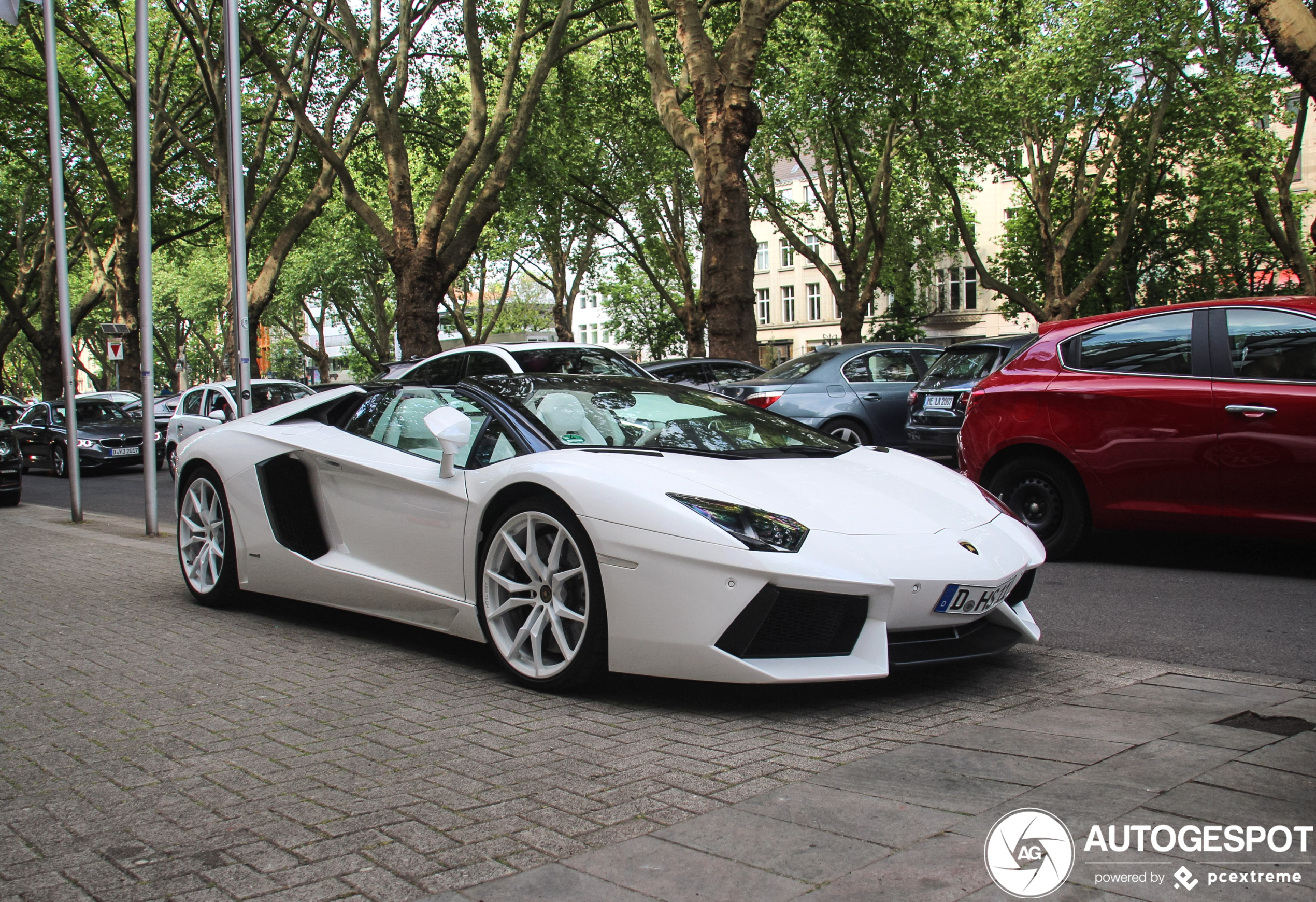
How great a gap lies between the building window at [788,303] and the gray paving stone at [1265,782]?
65.6 m

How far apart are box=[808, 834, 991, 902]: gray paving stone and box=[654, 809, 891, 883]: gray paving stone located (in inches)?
1.8

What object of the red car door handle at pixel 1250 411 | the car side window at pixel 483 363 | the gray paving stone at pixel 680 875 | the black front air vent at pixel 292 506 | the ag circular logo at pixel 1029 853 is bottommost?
the gray paving stone at pixel 680 875

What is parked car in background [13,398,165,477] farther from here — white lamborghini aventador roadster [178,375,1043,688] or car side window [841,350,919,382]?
white lamborghini aventador roadster [178,375,1043,688]

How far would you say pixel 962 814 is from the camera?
2.78m

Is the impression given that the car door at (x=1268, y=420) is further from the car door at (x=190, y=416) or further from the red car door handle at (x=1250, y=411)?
the car door at (x=190, y=416)

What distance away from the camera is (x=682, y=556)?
12.3ft

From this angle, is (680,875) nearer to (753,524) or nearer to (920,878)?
(920,878)

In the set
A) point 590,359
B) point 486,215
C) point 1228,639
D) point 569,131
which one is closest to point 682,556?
point 1228,639

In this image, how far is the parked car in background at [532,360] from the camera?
1118cm

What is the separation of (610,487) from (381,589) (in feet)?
4.72

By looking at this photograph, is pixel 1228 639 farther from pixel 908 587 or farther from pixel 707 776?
pixel 707 776

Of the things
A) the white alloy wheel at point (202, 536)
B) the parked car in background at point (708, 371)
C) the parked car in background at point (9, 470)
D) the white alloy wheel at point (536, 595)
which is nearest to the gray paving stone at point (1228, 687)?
the white alloy wheel at point (536, 595)

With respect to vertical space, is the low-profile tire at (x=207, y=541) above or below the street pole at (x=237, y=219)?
below

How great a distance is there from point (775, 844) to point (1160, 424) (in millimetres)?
4656
